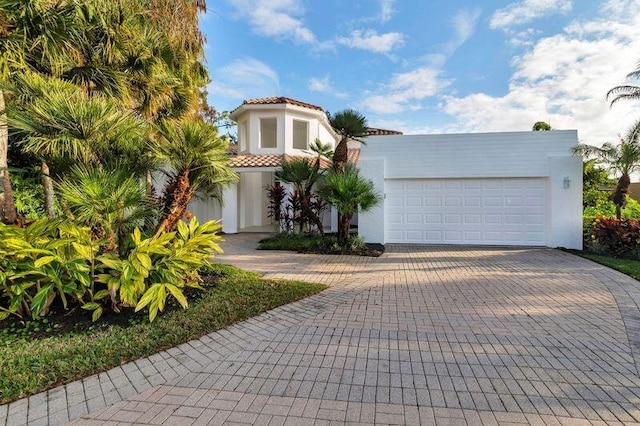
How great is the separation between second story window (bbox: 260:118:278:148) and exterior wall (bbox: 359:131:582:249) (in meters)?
→ 7.74

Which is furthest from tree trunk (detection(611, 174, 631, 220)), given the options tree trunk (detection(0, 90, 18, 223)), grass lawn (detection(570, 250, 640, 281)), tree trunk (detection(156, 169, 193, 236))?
tree trunk (detection(0, 90, 18, 223))

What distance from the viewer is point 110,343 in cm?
372

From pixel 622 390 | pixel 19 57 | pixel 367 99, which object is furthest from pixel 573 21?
pixel 19 57

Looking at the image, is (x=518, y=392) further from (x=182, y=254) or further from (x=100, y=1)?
(x=100, y=1)

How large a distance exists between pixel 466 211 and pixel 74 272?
11411 millimetres

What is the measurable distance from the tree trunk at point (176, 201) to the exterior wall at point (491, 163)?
7489mm

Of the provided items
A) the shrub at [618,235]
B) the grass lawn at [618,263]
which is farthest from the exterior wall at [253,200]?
the shrub at [618,235]

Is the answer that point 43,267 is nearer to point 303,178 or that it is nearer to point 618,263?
point 303,178

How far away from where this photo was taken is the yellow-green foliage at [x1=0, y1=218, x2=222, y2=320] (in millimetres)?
4180

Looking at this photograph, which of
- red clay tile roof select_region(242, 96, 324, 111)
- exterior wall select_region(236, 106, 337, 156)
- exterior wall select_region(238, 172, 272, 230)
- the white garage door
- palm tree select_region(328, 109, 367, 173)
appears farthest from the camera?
exterior wall select_region(238, 172, 272, 230)

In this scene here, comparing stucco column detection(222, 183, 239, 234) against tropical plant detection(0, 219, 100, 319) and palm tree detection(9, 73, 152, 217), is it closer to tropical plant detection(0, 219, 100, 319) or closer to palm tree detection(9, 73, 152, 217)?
palm tree detection(9, 73, 152, 217)

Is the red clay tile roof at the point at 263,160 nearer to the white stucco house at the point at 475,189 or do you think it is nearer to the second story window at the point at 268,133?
the second story window at the point at 268,133

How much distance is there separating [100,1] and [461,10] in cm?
953

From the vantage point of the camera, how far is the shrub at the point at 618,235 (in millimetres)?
9430
